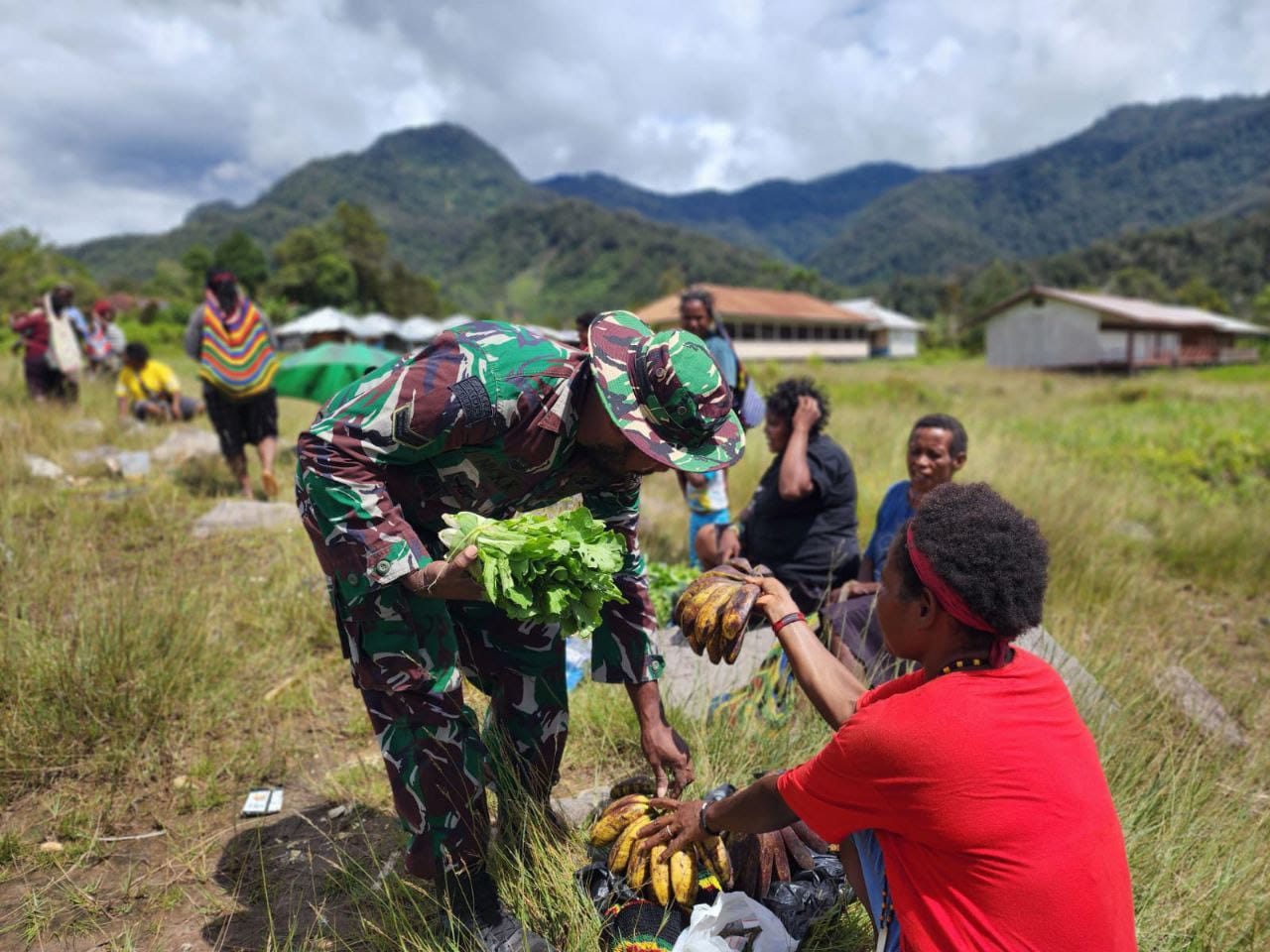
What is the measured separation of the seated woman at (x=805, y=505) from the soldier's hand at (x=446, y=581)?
2.60 meters

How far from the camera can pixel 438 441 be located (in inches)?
79.5

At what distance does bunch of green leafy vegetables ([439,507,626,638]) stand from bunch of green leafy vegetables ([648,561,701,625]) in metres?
2.49

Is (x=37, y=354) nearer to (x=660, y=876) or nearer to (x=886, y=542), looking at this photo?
(x=886, y=542)

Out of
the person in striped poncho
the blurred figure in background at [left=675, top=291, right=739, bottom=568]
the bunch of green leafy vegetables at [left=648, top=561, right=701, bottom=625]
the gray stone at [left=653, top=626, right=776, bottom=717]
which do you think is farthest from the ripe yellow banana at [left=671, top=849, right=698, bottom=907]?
the person in striped poncho

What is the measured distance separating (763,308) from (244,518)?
41.8 metres

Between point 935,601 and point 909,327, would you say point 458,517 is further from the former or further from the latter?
point 909,327

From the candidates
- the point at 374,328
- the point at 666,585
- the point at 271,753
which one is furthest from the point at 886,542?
the point at 374,328

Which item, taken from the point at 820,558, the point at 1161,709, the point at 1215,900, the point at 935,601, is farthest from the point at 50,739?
the point at 1161,709

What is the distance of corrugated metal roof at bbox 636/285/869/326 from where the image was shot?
39.5m

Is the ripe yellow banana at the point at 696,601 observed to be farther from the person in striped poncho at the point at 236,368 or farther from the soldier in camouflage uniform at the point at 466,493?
the person in striped poncho at the point at 236,368

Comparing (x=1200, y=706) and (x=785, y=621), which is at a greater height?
(x=785, y=621)

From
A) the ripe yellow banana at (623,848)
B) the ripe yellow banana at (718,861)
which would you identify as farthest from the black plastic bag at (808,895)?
the ripe yellow banana at (623,848)

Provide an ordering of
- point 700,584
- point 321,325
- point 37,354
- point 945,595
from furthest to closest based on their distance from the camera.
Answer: point 321,325
point 37,354
point 700,584
point 945,595

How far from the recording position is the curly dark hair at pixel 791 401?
4.42 metres
